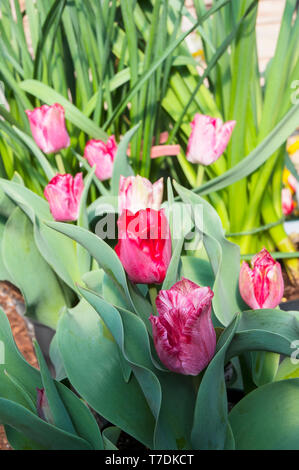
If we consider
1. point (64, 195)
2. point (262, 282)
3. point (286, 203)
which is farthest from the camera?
point (286, 203)

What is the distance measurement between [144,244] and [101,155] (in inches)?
15.4

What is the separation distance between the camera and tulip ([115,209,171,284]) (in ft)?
1.47

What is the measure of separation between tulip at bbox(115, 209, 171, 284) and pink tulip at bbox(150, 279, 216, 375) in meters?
0.04

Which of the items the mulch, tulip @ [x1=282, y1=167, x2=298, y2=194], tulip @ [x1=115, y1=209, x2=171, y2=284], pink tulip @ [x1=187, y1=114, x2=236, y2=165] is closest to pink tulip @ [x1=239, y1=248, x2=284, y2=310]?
tulip @ [x1=115, y1=209, x2=171, y2=284]

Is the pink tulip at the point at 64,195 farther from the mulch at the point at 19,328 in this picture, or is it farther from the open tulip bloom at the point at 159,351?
the mulch at the point at 19,328

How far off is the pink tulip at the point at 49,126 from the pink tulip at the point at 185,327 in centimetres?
46

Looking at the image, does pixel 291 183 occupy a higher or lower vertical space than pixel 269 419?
higher

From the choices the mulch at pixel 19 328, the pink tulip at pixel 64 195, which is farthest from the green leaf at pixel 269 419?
the mulch at pixel 19 328

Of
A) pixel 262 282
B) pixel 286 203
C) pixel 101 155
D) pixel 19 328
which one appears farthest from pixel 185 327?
pixel 19 328

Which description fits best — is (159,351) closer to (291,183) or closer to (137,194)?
(137,194)

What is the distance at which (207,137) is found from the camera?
81cm

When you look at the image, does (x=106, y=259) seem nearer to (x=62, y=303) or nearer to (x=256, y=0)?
(x=62, y=303)

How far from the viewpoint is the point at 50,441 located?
47 cm

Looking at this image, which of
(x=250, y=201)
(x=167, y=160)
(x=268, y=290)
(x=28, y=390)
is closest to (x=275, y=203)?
(x=250, y=201)
